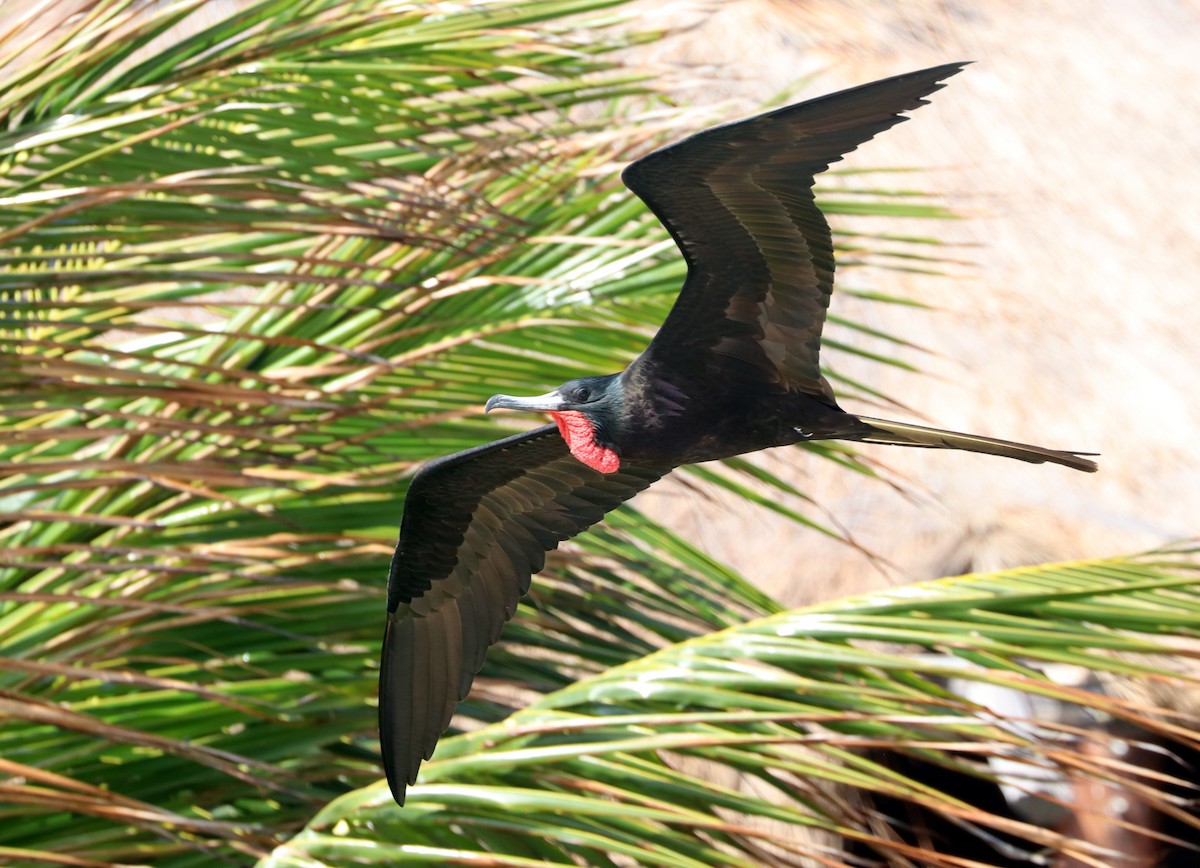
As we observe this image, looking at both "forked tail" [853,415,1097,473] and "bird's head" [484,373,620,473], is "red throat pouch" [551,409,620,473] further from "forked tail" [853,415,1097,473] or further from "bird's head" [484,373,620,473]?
"forked tail" [853,415,1097,473]

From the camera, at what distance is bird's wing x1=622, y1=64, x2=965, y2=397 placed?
85 centimetres

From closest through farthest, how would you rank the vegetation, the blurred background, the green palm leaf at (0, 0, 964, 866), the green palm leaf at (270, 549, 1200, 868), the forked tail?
the forked tail, the green palm leaf at (270, 549, 1200, 868), the vegetation, the green palm leaf at (0, 0, 964, 866), the blurred background

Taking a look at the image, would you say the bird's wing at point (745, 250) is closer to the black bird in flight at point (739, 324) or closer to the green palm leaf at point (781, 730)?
the black bird in flight at point (739, 324)

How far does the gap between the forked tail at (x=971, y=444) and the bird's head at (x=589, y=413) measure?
0.51 ft

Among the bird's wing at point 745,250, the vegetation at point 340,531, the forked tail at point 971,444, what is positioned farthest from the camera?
the vegetation at point 340,531

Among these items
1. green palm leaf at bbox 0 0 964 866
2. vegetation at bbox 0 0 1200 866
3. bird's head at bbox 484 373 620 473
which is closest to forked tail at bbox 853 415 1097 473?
bird's head at bbox 484 373 620 473

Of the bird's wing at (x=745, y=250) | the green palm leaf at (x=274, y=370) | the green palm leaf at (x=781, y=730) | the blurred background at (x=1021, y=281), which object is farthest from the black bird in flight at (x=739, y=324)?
the blurred background at (x=1021, y=281)

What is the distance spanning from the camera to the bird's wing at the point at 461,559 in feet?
3.63

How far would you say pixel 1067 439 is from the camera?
9.67 ft

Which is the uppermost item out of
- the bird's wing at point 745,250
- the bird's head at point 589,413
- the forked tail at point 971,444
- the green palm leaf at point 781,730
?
the bird's wing at point 745,250

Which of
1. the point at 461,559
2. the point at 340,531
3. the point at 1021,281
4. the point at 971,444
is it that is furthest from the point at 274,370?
the point at 1021,281

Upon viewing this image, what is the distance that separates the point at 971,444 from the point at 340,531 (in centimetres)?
114

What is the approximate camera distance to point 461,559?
Answer: 123cm

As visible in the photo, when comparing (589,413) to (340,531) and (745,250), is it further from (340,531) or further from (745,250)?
(340,531)
